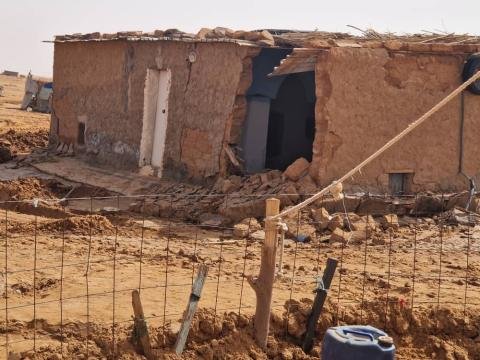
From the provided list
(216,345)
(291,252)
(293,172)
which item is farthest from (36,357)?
(293,172)

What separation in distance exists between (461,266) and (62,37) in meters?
11.0

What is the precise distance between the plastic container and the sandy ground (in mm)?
898

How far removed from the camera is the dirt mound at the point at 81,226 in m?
10.3

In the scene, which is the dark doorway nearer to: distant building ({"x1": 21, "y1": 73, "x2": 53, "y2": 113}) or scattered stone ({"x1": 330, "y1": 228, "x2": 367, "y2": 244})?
scattered stone ({"x1": 330, "y1": 228, "x2": 367, "y2": 244})

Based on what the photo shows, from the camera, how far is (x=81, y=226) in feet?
34.0

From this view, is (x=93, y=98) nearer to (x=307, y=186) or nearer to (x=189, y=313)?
(x=307, y=186)

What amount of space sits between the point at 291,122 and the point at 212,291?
7182 mm

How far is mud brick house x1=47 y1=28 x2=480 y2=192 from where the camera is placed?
12.0 meters

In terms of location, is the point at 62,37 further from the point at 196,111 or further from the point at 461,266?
the point at 461,266

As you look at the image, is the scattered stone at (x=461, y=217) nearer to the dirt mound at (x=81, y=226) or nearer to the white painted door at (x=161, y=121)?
the dirt mound at (x=81, y=226)

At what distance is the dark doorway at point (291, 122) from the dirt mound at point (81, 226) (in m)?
4.22

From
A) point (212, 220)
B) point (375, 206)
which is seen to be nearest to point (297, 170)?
point (375, 206)

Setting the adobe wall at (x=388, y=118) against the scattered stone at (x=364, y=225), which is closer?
the scattered stone at (x=364, y=225)

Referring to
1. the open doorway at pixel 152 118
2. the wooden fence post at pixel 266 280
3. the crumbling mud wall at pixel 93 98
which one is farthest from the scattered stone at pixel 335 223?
the crumbling mud wall at pixel 93 98
